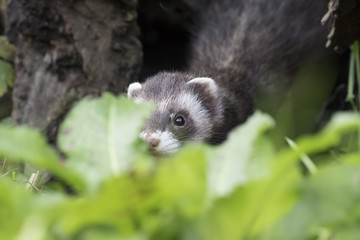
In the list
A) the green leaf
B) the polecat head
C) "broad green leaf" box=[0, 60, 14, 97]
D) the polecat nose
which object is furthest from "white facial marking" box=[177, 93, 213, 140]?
the green leaf

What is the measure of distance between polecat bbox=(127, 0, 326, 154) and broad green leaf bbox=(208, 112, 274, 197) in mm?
1878

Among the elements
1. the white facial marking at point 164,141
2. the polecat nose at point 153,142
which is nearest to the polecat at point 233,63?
the white facial marking at point 164,141

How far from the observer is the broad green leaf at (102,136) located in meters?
1.11

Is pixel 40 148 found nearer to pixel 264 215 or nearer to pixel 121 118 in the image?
pixel 121 118

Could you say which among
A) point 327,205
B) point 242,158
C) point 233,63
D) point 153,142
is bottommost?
point 327,205

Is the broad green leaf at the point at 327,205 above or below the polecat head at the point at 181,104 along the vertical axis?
below

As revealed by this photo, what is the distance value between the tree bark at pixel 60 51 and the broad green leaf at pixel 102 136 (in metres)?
2.24

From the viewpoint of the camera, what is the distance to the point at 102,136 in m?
1.18

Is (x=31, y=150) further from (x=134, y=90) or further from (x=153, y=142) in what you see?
(x=134, y=90)

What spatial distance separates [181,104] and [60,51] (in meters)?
0.88

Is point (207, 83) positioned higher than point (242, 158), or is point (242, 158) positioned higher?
point (207, 83)

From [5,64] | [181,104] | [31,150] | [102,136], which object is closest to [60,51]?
[5,64]

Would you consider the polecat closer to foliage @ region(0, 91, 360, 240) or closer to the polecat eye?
the polecat eye

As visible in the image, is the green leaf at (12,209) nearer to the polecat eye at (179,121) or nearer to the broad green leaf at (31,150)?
the broad green leaf at (31,150)
